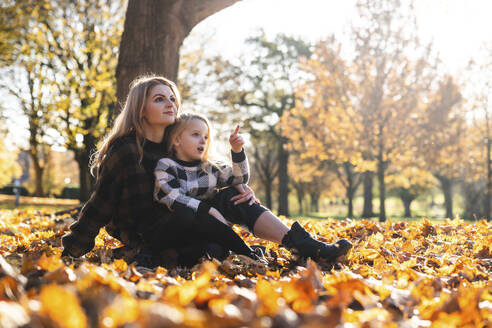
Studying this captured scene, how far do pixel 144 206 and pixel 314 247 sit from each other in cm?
118

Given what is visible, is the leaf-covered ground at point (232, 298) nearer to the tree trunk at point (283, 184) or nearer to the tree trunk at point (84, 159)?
the tree trunk at point (84, 159)

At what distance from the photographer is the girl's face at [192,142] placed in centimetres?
295

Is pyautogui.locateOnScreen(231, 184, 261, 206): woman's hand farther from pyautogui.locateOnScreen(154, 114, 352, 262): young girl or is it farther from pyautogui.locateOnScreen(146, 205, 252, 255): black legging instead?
pyautogui.locateOnScreen(146, 205, 252, 255): black legging

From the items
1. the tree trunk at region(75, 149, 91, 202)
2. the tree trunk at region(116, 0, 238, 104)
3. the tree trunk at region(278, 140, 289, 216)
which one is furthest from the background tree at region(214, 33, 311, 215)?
the tree trunk at region(116, 0, 238, 104)

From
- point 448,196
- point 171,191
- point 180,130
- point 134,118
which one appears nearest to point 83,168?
point 134,118

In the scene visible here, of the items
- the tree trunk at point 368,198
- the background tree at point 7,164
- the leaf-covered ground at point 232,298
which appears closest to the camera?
the leaf-covered ground at point 232,298

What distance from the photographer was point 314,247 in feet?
8.20

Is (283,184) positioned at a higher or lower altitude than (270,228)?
lower

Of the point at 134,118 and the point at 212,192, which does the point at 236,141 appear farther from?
the point at 134,118

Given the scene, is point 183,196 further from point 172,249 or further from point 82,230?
point 82,230

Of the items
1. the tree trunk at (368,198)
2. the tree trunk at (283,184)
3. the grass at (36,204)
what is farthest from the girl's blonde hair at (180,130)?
the tree trunk at (283,184)

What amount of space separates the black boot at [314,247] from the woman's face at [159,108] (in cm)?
125

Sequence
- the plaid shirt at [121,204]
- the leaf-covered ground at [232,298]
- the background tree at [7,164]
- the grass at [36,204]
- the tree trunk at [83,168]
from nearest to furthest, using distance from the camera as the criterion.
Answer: the leaf-covered ground at [232,298], the plaid shirt at [121,204], the tree trunk at [83,168], the grass at [36,204], the background tree at [7,164]

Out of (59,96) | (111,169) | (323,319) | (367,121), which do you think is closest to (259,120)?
(367,121)
